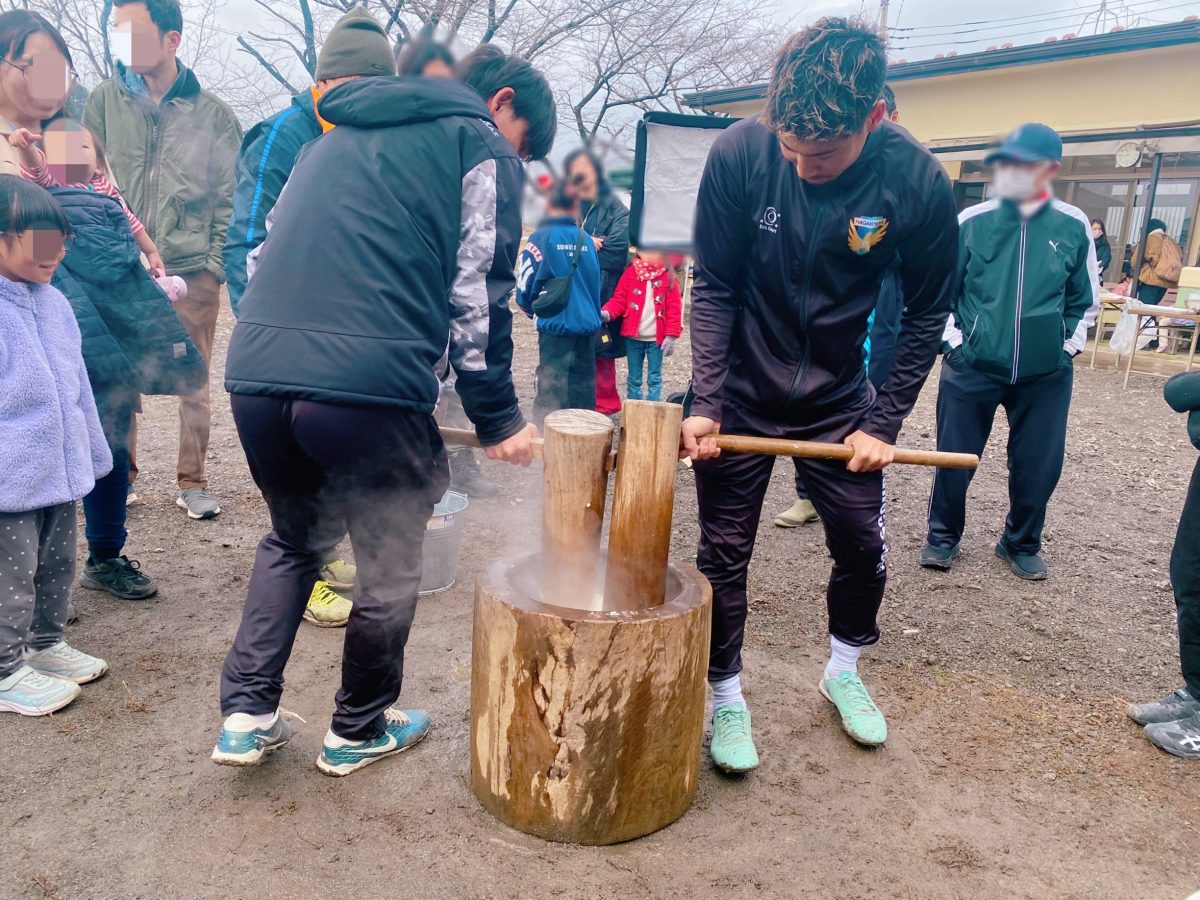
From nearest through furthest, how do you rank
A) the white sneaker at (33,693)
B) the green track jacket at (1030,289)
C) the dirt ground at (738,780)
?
the dirt ground at (738,780) < the white sneaker at (33,693) < the green track jacket at (1030,289)

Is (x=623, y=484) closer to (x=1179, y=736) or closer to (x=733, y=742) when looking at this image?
(x=733, y=742)

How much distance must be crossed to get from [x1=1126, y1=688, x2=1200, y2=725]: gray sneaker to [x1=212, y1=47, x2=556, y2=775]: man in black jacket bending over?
238cm

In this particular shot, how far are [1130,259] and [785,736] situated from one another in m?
13.6

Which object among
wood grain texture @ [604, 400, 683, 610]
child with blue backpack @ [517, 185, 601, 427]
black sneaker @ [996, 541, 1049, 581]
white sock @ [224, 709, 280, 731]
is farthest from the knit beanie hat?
black sneaker @ [996, 541, 1049, 581]

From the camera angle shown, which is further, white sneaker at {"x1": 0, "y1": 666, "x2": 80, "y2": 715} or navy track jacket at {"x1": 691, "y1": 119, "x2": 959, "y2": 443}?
white sneaker at {"x1": 0, "y1": 666, "x2": 80, "y2": 715}

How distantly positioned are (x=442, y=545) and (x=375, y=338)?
1.77 m

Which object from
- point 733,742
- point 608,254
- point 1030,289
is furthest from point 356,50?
point 608,254

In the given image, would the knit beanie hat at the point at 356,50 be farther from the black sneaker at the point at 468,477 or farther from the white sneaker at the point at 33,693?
the black sneaker at the point at 468,477

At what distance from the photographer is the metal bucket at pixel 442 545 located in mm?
3574

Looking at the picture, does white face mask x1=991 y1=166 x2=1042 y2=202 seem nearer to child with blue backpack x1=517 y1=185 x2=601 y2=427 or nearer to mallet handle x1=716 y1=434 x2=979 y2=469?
mallet handle x1=716 y1=434 x2=979 y2=469

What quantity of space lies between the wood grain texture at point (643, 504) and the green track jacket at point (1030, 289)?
2.44 meters

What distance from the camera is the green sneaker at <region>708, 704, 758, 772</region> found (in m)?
2.53

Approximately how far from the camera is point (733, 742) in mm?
2580

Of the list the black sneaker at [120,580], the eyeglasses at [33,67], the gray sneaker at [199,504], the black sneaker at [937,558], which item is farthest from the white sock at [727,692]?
the eyeglasses at [33,67]
